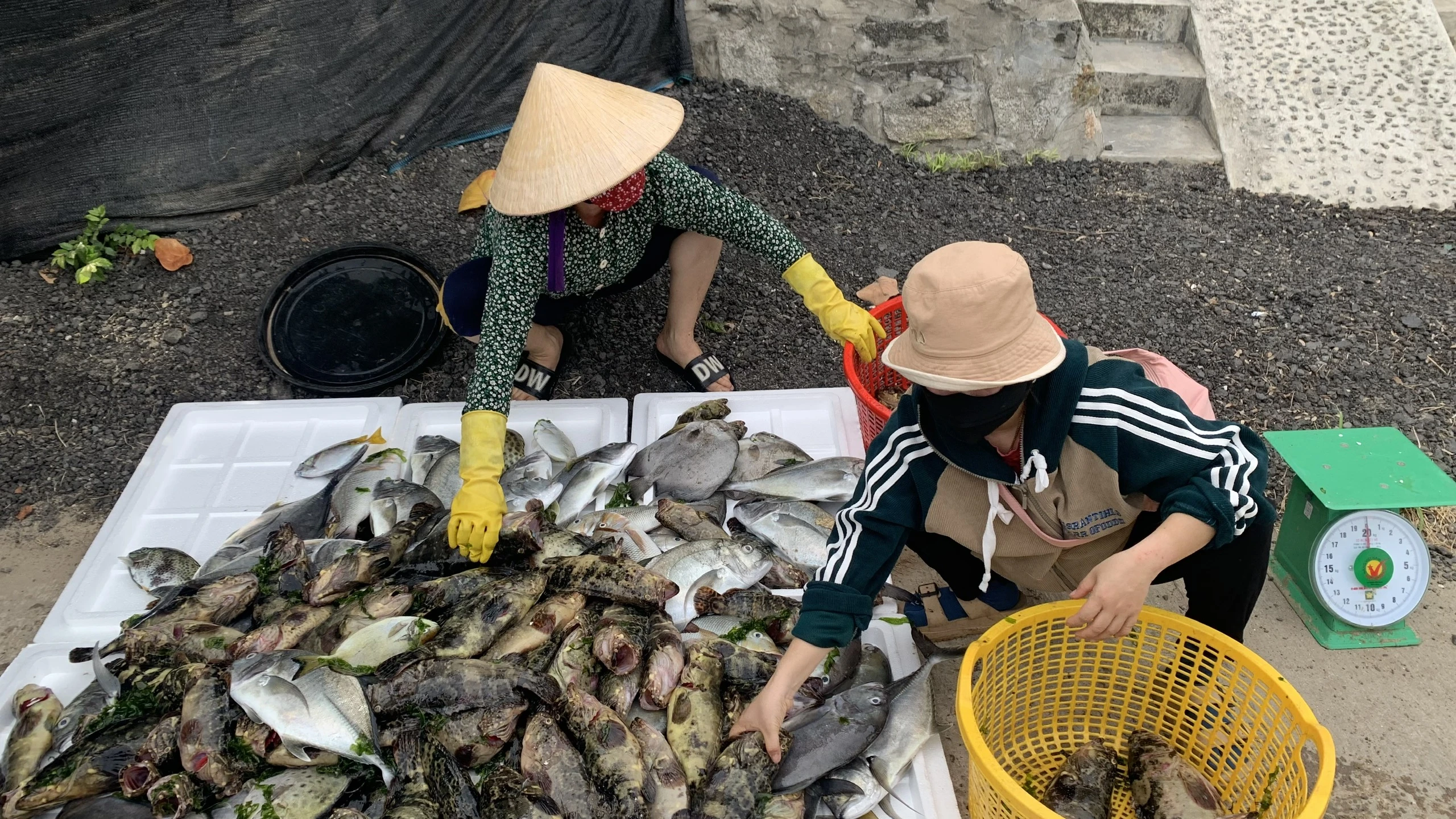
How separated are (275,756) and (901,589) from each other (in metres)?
1.51

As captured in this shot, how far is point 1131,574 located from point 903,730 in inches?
26.3

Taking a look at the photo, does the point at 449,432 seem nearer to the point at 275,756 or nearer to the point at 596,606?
the point at 596,606

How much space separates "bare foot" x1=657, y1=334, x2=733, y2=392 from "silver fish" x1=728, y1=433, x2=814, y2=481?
0.53m

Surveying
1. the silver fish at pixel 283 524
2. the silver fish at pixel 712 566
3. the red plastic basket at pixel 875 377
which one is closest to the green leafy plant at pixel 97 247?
the silver fish at pixel 283 524

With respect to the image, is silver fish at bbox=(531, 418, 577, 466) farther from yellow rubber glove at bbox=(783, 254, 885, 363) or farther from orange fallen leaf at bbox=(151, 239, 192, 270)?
orange fallen leaf at bbox=(151, 239, 192, 270)

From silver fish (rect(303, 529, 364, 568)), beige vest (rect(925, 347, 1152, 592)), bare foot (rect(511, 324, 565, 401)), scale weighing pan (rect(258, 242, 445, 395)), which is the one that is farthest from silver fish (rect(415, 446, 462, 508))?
beige vest (rect(925, 347, 1152, 592))

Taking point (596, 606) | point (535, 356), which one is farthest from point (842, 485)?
point (535, 356)

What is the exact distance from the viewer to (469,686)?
6.38 ft

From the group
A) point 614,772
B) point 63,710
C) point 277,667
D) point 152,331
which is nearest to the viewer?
point 614,772

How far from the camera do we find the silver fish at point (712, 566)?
93.4 inches

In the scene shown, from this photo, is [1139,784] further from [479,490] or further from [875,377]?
[479,490]

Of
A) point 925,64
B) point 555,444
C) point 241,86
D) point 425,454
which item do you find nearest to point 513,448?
point 555,444

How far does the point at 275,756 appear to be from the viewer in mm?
1954

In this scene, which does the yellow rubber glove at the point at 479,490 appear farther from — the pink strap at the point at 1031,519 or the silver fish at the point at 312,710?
the pink strap at the point at 1031,519
